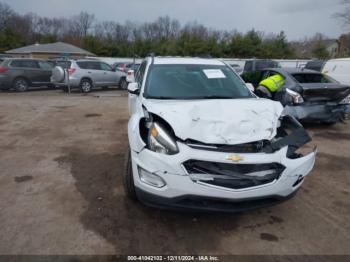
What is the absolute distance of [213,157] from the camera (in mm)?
2279

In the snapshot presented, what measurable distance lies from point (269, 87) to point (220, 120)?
3.73 meters

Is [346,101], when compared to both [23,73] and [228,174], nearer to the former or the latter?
[228,174]

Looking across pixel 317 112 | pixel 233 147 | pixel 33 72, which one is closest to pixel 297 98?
pixel 317 112

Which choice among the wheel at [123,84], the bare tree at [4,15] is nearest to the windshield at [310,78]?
the wheel at [123,84]

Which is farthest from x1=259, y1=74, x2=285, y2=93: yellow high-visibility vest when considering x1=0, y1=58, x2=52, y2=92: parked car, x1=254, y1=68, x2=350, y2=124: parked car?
x1=0, y1=58, x2=52, y2=92: parked car

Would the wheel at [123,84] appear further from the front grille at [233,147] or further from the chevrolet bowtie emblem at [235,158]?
the chevrolet bowtie emblem at [235,158]

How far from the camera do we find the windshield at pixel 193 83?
3.53m

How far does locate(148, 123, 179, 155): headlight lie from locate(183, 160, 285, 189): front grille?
0.63ft

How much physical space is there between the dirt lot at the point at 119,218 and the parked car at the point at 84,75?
9162 millimetres

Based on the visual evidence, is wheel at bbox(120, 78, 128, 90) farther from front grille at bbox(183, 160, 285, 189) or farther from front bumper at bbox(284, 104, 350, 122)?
front grille at bbox(183, 160, 285, 189)

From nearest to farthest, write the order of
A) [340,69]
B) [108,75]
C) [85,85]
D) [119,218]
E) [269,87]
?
[119,218] < [269,87] < [340,69] < [85,85] < [108,75]

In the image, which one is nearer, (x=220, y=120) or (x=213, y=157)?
(x=213, y=157)

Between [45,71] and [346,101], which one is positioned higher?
[346,101]

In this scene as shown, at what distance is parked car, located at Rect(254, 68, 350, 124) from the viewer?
235 inches
